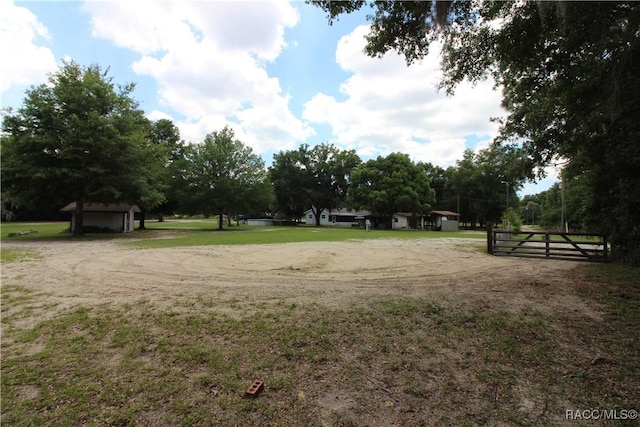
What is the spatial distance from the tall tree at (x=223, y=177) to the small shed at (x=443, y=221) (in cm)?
2637

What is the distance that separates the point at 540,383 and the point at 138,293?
6.88 meters

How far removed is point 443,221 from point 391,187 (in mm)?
9476

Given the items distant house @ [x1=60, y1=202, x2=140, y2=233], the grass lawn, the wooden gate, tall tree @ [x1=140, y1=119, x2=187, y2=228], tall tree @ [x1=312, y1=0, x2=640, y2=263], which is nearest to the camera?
tall tree @ [x1=312, y1=0, x2=640, y2=263]

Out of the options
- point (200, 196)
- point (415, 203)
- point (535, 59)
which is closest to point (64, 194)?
point (200, 196)

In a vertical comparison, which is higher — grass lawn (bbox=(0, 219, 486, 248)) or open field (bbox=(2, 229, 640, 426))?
grass lawn (bbox=(0, 219, 486, 248))

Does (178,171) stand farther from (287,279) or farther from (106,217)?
(287,279)

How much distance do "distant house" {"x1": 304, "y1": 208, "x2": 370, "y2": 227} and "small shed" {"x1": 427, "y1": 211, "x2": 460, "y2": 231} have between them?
14.6 metres

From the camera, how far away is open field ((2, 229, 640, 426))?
9.55 ft

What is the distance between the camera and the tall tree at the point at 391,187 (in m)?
46.6

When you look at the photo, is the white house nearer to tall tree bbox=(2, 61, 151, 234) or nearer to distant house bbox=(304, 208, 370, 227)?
distant house bbox=(304, 208, 370, 227)

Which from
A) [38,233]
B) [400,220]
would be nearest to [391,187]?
[400,220]

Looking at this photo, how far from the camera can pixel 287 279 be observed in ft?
26.6

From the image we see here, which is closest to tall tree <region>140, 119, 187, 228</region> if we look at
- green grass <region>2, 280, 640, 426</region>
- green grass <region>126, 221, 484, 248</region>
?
green grass <region>126, 221, 484, 248</region>

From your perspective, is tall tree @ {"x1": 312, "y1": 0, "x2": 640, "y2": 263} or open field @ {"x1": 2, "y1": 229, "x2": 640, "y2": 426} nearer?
open field @ {"x1": 2, "y1": 229, "x2": 640, "y2": 426}
